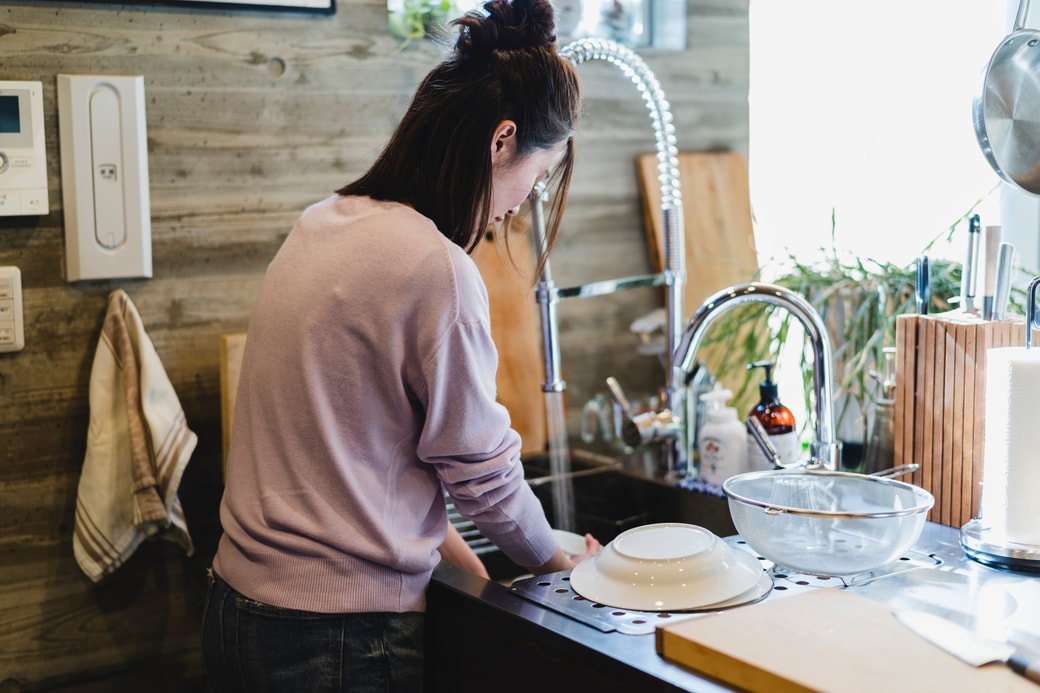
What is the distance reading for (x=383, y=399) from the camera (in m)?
1.18

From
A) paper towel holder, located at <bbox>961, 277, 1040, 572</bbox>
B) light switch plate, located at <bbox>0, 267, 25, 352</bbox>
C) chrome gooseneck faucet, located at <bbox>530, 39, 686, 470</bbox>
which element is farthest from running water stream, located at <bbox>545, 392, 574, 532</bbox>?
light switch plate, located at <bbox>0, 267, 25, 352</bbox>

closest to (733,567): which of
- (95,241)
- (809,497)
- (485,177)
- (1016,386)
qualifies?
(809,497)

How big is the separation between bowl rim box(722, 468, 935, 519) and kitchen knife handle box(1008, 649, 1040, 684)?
0.23 m

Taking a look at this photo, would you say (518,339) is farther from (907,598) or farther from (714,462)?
(907,598)

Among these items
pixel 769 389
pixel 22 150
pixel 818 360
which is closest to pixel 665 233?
pixel 769 389

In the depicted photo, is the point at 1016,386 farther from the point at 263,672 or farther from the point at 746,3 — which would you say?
the point at 746,3

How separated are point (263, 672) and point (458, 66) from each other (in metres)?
0.70

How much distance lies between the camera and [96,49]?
5.13ft

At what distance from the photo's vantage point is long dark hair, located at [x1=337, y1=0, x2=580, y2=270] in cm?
123

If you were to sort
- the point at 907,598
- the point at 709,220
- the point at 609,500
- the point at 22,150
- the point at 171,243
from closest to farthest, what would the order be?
the point at 907,598
the point at 22,150
the point at 171,243
the point at 609,500
the point at 709,220

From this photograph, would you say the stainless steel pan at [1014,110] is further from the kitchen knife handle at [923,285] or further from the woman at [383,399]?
the woman at [383,399]

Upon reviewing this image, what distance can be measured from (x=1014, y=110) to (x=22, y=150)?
4.29 feet

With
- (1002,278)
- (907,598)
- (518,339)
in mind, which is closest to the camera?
(907,598)

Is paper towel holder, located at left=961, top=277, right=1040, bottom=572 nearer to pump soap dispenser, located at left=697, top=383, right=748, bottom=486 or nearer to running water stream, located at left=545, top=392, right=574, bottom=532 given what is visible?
pump soap dispenser, located at left=697, top=383, right=748, bottom=486
